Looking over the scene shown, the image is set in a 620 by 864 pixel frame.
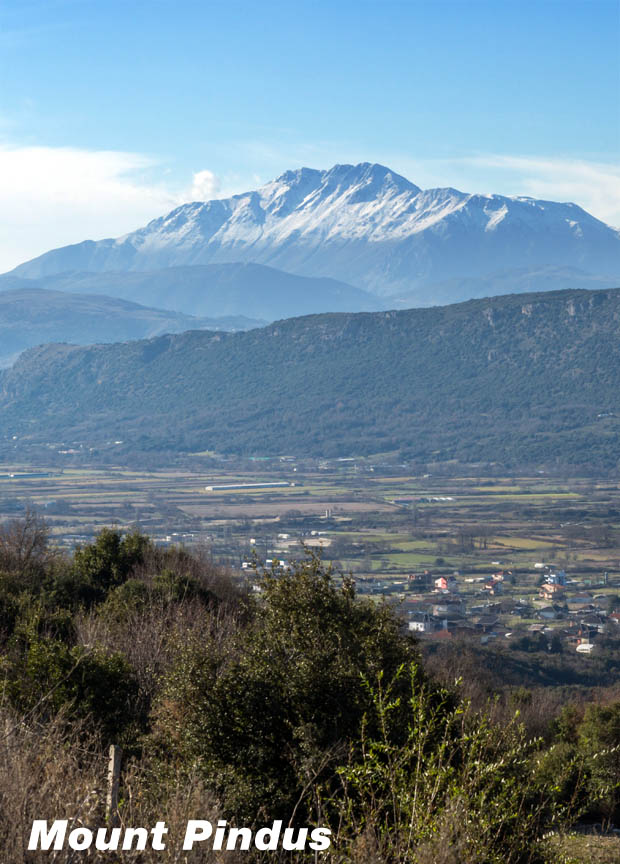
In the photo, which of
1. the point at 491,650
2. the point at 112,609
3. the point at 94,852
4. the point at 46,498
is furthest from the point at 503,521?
the point at 94,852

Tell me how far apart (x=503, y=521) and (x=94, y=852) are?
113598 millimetres

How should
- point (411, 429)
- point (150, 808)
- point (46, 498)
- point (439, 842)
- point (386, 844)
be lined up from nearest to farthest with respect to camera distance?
1. point (439, 842)
2. point (386, 844)
3. point (150, 808)
4. point (46, 498)
5. point (411, 429)

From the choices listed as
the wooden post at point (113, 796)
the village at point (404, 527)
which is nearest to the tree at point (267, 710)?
the wooden post at point (113, 796)

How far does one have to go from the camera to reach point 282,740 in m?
14.5

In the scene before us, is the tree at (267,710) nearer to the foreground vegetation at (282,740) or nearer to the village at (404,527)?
the foreground vegetation at (282,740)

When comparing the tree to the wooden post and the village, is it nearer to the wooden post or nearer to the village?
the wooden post

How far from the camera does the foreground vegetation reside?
9477 millimetres

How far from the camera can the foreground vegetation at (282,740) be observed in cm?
948

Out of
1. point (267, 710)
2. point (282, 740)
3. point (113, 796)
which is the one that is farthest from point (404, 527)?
point (113, 796)

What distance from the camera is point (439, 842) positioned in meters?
8.55

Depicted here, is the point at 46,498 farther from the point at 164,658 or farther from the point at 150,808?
the point at 150,808

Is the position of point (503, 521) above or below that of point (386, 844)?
below

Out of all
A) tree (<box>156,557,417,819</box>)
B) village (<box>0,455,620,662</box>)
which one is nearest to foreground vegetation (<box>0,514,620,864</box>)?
tree (<box>156,557,417,819</box>)

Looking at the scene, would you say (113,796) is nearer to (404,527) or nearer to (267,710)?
(267,710)
